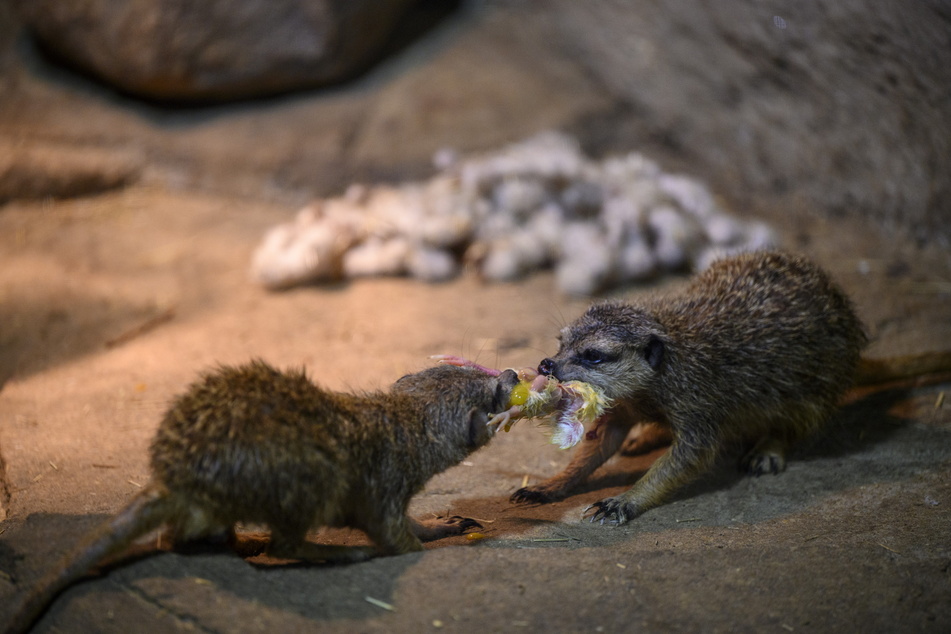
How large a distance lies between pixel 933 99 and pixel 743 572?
4574 millimetres

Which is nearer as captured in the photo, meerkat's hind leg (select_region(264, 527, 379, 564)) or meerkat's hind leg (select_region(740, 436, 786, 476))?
meerkat's hind leg (select_region(264, 527, 379, 564))

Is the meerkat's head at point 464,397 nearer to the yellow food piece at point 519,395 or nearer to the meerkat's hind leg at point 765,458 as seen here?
the yellow food piece at point 519,395

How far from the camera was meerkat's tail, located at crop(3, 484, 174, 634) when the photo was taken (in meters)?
2.86

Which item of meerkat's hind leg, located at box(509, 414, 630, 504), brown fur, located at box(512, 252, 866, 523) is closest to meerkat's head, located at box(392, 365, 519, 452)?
brown fur, located at box(512, 252, 866, 523)

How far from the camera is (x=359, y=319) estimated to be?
259 inches

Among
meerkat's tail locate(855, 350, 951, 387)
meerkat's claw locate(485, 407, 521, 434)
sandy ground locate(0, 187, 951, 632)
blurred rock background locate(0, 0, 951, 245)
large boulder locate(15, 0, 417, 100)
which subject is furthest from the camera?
large boulder locate(15, 0, 417, 100)

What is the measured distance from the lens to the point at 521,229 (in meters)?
7.64

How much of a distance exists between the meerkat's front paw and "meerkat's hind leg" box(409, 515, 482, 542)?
0.62 metres

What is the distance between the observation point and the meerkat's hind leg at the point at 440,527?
3.86 metres

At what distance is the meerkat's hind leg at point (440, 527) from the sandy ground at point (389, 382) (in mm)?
94

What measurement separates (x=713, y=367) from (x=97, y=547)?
10.8ft

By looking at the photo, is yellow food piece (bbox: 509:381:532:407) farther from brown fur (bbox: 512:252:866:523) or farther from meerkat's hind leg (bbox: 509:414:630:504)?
meerkat's hind leg (bbox: 509:414:630:504)

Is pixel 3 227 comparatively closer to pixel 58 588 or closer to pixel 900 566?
pixel 58 588

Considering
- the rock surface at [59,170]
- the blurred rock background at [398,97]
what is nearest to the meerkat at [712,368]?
the blurred rock background at [398,97]
